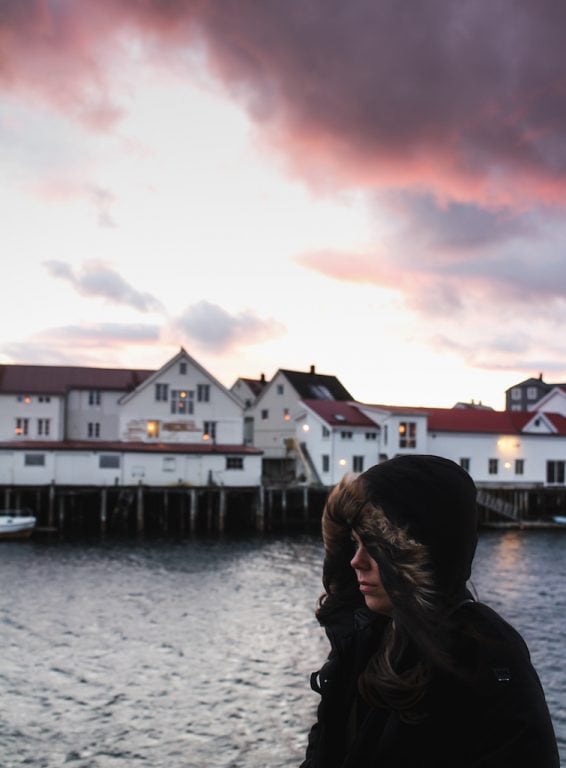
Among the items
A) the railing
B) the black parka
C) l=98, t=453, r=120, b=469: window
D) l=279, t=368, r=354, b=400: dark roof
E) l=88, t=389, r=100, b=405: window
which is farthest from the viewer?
l=279, t=368, r=354, b=400: dark roof

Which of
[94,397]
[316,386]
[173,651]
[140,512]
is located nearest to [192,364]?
[94,397]

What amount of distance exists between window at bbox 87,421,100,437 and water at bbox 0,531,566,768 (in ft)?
86.3

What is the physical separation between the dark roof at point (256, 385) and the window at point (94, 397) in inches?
1116

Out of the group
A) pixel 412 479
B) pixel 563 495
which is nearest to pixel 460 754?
pixel 412 479

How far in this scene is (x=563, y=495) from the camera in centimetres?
6800

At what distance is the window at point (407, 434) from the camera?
6341 centimetres

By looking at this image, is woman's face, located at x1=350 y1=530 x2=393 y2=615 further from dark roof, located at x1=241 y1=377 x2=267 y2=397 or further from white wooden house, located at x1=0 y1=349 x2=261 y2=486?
dark roof, located at x1=241 y1=377 x2=267 y2=397

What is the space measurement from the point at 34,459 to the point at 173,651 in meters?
36.5

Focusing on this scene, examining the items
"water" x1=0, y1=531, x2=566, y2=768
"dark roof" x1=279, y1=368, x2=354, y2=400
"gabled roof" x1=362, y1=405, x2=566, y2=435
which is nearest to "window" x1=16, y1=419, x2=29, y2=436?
"water" x1=0, y1=531, x2=566, y2=768

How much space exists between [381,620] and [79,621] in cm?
2663

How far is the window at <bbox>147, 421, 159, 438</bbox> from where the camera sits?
204ft

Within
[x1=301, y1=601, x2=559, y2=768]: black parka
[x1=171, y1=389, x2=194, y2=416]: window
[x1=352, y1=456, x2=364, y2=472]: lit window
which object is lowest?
[x1=352, y1=456, x2=364, y2=472]: lit window

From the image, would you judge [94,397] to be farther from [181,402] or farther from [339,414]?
[339,414]

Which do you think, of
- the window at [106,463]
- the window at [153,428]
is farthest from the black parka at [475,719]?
the window at [153,428]
